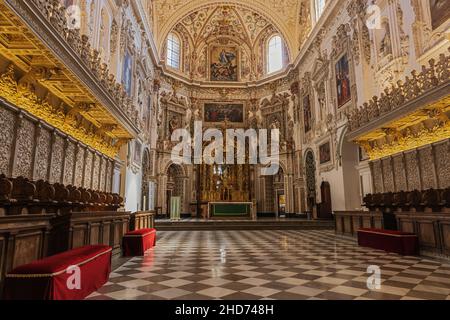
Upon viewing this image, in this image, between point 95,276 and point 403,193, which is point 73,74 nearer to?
point 95,276

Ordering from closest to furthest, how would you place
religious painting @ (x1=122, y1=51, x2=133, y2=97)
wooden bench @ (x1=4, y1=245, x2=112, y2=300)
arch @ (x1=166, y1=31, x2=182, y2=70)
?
wooden bench @ (x1=4, y1=245, x2=112, y2=300), religious painting @ (x1=122, y1=51, x2=133, y2=97), arch @ (x1=166, y1=31, x2=182, y2=70)

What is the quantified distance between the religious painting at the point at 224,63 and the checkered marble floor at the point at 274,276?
20.3 meters

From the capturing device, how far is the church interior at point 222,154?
4090 millimetres

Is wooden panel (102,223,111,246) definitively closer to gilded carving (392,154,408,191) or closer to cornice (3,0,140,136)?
cornice (3,0,140,136)

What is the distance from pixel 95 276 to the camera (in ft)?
12.7

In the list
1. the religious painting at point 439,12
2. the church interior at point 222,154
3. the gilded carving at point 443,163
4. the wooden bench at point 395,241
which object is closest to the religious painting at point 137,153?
the church interior at point 222,154

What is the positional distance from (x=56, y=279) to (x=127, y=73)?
1226 centimetres

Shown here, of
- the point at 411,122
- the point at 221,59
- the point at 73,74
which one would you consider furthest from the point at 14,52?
the point at 221,59

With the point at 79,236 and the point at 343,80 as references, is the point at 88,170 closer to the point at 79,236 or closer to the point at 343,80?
the point at 79,236

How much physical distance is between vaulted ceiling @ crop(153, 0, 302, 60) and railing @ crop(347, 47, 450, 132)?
13.0 metres

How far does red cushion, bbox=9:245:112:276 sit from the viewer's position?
293cm

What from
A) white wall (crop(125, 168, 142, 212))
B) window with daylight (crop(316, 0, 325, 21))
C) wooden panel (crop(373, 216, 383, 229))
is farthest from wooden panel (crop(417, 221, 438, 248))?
window with daylight (crop(316, 0, 325, 21))
